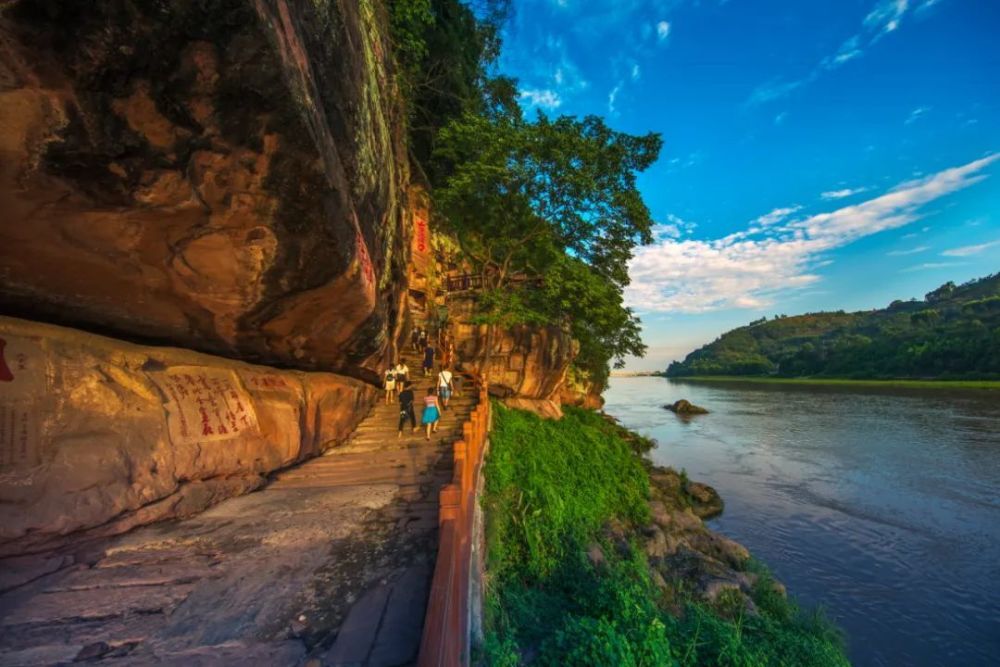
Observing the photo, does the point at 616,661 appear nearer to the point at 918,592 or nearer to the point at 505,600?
the point at 505,600

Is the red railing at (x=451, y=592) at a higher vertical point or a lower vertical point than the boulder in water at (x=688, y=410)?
higher

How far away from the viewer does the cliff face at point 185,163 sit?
2.56 meters

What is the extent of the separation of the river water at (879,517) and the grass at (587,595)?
6.35 feet

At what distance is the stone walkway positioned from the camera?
9.03 feet

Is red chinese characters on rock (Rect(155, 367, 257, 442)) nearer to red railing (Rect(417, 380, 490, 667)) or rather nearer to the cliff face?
the cliff face

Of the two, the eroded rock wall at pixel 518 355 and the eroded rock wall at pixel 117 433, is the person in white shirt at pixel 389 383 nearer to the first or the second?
the eroded rock wall at pixel 117 433

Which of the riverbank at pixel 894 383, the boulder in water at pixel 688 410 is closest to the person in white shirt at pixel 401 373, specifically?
the boulder in water at pixel 688 410

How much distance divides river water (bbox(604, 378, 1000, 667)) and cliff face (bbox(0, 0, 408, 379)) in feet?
37.8

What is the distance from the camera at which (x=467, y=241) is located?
1511 centimetres

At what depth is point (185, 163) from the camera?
3312mm

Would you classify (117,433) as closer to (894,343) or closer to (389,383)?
(389,383)

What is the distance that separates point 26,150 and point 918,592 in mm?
15616

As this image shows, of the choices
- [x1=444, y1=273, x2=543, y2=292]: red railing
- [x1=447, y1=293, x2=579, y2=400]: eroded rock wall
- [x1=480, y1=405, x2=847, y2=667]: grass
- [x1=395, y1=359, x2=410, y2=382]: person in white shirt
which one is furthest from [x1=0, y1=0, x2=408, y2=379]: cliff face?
[x1=444, y1=273, x2=543, y2=292]: red railing

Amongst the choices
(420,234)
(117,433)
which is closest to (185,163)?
(117,433)
